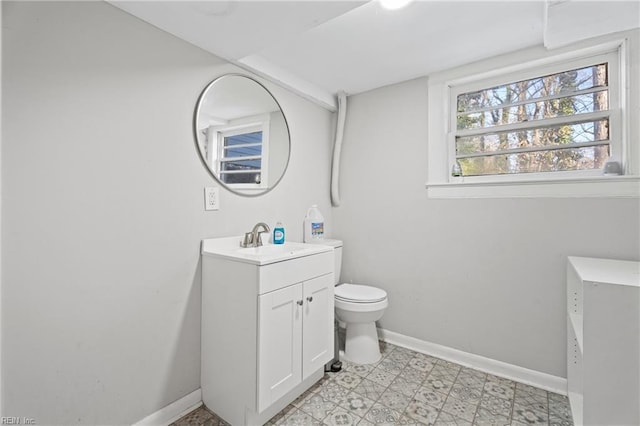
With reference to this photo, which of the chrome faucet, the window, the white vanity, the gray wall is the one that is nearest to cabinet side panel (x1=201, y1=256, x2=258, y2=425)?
the white vanity

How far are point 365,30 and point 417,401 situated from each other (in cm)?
218

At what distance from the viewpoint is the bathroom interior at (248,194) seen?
3.80ft

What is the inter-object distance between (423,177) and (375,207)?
0.47 m

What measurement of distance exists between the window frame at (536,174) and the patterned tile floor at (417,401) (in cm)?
121

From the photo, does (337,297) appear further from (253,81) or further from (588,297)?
(253,81)

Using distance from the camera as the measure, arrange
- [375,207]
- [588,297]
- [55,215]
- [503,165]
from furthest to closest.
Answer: [375,207] → [503,165] → [55,215] → [588,297]

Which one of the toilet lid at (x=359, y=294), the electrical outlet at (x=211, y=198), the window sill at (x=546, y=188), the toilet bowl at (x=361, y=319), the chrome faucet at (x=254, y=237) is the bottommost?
the toilet bowl at (x=361, y=319)

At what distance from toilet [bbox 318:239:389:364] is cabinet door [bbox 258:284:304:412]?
0.52 meters

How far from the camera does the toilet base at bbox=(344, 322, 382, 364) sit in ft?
6.96

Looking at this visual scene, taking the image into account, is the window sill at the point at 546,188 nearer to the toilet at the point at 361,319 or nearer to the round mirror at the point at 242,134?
the toilet at the point at 361,319

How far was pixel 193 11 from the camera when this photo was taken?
4.49 ft

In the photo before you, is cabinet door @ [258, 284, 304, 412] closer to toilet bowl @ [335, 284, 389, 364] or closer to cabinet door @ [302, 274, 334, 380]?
cabinet door @ [302, 274, 334, 380]

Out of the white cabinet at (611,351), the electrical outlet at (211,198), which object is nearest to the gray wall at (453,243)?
the white cabinet at (611,351)

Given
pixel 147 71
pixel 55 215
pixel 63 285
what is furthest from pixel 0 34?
pixel 63 285
